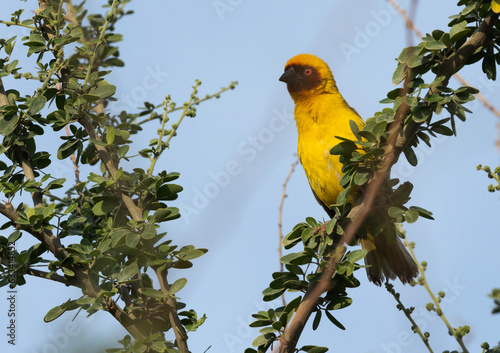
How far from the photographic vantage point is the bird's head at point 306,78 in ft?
15.3

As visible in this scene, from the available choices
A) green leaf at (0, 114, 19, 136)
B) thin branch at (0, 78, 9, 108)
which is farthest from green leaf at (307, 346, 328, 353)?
thin branch at (0, 78, 9, 108)

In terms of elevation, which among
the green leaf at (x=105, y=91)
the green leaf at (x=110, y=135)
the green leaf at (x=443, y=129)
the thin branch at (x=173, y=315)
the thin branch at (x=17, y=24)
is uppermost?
the thin branch at (x=17, y=24)

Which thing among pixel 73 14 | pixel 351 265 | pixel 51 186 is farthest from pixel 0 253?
pixel 73 14

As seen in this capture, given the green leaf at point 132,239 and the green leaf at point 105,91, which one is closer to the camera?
the green leaf at point 132,239

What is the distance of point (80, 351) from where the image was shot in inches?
95.1

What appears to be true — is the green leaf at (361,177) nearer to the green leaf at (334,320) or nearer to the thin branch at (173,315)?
the green leaf at (334,320)

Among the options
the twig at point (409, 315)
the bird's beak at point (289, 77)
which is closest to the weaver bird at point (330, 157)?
the bird's beak at point (289, 77)

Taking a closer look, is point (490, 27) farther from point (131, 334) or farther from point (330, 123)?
point (330, 123)

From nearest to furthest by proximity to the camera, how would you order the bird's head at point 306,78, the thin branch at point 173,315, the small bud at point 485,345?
1. the small bud at point 485,345
2. the thin branch at point 173,315
3. the bird's head at point 306,78

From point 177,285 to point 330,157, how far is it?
2.16 metres

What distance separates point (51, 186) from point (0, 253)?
32cm

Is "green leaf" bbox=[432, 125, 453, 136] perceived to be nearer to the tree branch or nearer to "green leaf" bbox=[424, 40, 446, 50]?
the tree branch

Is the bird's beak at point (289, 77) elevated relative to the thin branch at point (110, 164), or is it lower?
elevated

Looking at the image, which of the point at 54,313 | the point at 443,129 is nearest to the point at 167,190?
the point at 54,313
